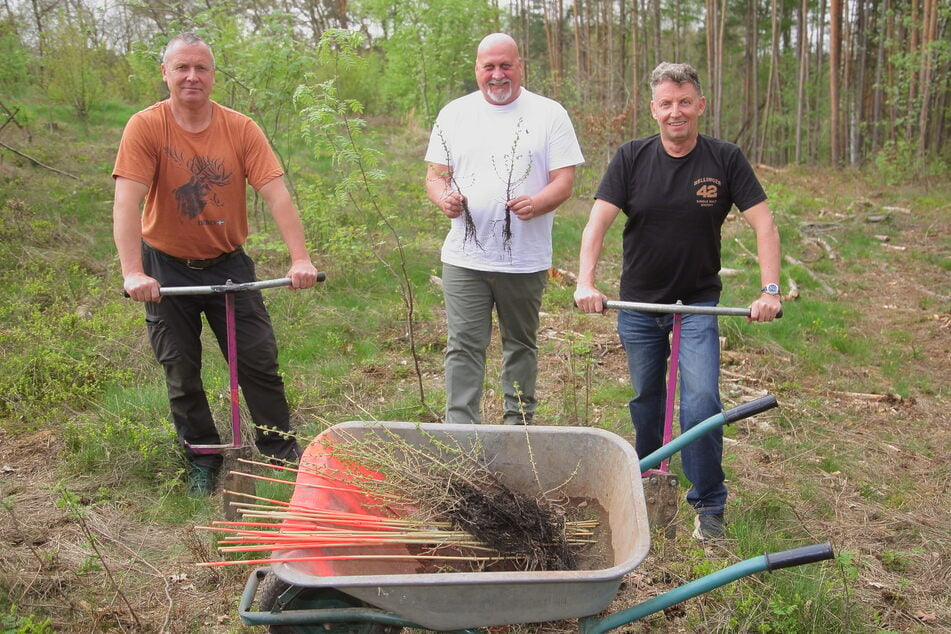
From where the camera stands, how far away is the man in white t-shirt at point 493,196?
3.64m

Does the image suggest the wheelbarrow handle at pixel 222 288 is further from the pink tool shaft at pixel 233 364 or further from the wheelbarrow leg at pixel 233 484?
the wheelbarrow leg at pixel 233 484

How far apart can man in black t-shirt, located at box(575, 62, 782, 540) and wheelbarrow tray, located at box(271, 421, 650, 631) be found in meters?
0.63

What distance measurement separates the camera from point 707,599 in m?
2.95

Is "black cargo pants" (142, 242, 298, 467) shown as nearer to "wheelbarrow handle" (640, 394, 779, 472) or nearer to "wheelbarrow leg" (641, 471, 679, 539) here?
"wheelbarrow leg" (641, 471, 679, 539)

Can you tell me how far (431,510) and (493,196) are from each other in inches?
67.8

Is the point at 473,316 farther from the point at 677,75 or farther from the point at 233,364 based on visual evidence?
the point at 677,75

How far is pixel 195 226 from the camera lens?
11.4 ft

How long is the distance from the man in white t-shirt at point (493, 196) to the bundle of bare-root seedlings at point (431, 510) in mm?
982

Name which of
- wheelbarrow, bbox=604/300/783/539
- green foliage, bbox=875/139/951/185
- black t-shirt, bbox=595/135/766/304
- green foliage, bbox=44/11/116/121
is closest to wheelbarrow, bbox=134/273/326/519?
black t-shirt, bbox=595/135/766/304

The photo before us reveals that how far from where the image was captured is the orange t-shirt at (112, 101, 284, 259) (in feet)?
11.0

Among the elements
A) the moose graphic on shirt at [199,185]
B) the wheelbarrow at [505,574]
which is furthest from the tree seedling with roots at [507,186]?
the wheelbarrow at [505,574]

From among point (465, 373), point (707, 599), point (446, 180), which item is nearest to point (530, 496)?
point (707, 599)

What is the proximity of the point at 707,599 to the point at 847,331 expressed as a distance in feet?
15.3

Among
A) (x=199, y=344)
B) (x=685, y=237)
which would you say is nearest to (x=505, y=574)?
(x=685, y=237)
